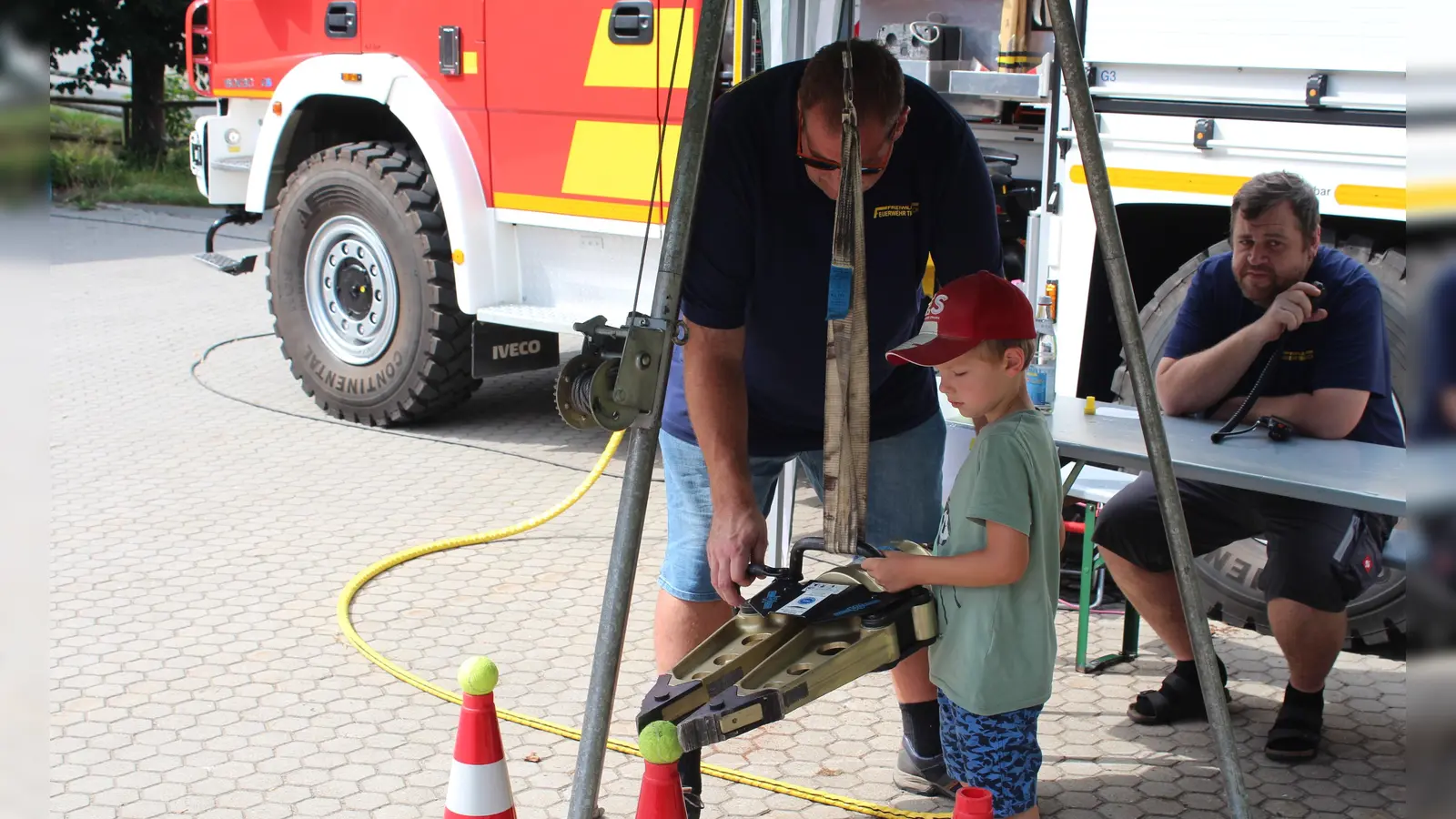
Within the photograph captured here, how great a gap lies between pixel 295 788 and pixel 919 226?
2042mm

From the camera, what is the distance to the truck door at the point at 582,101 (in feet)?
18.6

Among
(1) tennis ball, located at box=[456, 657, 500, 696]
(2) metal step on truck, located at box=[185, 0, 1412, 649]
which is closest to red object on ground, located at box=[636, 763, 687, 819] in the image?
(1) tennis ball, located at box=[456, 657, 500, 696]

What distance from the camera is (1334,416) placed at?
3.71 m

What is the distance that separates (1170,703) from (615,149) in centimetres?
324

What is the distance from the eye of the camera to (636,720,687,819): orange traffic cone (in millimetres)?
2217

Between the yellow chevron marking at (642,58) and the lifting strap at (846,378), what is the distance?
3136 millimetres

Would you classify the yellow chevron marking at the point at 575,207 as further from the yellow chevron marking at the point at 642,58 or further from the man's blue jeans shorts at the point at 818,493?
the man's blue jeans shorts at the point at 818,493

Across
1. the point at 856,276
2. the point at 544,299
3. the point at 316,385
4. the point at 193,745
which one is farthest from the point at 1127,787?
the point at 316,385

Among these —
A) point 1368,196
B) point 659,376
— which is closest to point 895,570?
point 659,376

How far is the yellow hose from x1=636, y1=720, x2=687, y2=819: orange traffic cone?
3.42 ft

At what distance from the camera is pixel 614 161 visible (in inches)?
231

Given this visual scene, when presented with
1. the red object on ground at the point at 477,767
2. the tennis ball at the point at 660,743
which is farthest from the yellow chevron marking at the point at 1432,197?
the red object on ground at the point at 477,767

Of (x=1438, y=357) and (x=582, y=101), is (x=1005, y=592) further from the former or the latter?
(x=582, y=101)

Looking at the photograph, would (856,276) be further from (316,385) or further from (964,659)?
(316,385)
